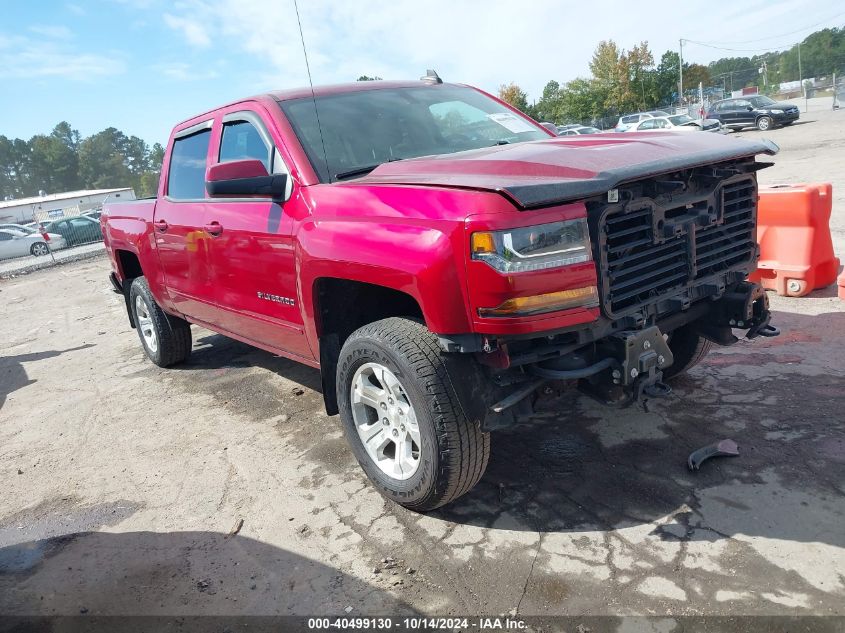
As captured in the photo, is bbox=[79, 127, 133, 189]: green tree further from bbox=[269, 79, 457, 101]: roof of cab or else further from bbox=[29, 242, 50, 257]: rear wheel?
bbox=[269, 79, 457, 101]: roof of cab

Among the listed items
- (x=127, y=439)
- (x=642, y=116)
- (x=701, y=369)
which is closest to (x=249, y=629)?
(x=127, y=439)

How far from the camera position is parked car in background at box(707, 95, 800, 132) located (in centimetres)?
2833

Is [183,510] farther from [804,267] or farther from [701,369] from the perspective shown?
[804,267]

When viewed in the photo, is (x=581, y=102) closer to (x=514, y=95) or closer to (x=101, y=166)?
(x=514, y=95)

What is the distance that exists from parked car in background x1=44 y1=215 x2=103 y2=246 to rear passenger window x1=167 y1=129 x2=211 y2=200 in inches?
835

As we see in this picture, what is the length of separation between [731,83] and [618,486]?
85.3 metres

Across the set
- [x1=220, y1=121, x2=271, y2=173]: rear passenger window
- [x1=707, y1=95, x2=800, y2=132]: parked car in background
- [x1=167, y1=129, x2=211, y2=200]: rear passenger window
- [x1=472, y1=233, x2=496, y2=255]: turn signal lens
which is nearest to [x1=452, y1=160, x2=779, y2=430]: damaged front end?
[x1=472, y1=233, x2=496, y2=255]: turn signal lens

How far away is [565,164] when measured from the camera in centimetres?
262

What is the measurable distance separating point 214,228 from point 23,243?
23.3m

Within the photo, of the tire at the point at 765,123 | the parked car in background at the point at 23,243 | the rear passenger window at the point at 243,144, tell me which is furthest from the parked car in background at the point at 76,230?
the tire at the point at 765,123

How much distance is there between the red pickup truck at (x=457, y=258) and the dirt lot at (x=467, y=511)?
0.36 meters

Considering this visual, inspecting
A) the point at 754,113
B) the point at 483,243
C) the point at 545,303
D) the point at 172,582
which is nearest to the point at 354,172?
the point at 483,243

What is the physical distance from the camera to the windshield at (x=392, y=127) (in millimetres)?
3492

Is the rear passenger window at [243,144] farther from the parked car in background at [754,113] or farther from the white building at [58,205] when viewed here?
the white building at [58,205]
